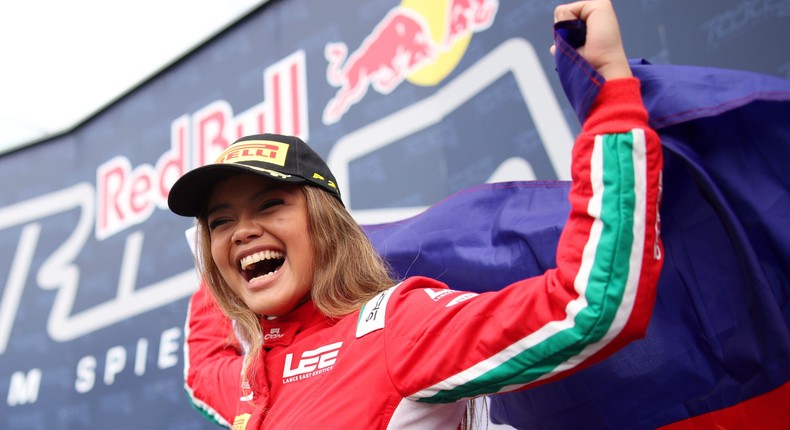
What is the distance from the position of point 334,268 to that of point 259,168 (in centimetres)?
A: 18

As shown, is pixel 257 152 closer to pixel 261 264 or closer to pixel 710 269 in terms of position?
pixel 261 264

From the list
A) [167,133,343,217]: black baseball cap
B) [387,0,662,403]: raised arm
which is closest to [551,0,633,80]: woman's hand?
[387,0,662,403]: raised arm

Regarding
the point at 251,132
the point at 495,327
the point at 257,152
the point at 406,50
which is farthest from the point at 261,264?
the point at 251,132

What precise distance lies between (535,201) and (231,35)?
1.94 m

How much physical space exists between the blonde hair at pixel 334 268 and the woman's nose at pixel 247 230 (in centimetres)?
8

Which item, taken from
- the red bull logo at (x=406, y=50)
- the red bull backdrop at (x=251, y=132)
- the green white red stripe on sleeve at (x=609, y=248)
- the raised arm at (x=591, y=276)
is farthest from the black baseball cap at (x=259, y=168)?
the red bull logo at (x=406, y=50)

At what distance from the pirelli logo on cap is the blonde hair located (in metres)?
0.06

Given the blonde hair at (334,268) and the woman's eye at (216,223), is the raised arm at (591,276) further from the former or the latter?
the woman's eye at (216,223)

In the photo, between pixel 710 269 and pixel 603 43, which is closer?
pixel 603 43

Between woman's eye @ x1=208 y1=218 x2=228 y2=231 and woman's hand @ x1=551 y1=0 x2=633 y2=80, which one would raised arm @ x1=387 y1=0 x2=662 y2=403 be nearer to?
woman's hand @ x1=551 y1=0 x2=633 y2=80

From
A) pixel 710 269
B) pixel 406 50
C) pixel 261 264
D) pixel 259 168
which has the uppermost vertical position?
pixel 406 50

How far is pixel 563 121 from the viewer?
166cm

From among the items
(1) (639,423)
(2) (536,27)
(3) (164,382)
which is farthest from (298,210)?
(3) (164,382)

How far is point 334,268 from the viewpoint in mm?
1053
